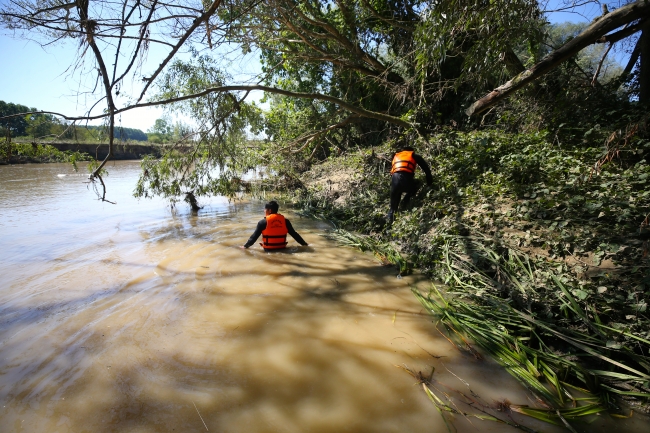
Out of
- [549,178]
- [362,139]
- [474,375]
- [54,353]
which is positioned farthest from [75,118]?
[362,139]

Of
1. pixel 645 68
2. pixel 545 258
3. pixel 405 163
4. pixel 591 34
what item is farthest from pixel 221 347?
pixel 645 68

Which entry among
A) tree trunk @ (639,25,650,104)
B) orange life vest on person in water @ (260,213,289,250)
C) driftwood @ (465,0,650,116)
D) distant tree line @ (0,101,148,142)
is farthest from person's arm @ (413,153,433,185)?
distant tree line @ (0,101,148,142)

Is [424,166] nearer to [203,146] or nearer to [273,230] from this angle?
[273,230]

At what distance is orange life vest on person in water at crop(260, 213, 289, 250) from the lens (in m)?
5.74

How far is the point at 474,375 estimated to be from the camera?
2.59 m

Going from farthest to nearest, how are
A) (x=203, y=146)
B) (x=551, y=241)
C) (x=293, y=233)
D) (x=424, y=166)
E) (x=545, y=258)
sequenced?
1. (x=203, y=146)
2. (x=424, y=166)
3. (x=293, y=233)
4. (x=551, y=241)
5. (x=545, y=258)

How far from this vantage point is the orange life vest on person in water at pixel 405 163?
604 cm

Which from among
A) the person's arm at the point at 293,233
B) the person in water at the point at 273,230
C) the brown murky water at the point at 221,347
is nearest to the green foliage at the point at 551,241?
the brown murky water at the point at 221,347

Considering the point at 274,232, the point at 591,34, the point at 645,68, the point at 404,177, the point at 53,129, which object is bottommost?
the point at 274,232

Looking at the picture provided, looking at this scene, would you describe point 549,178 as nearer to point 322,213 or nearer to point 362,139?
point 322,213

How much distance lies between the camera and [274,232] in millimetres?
5773

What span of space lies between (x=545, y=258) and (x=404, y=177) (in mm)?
2971

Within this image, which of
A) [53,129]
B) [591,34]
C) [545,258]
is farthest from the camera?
[53,129]

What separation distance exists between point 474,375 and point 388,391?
775 mm
